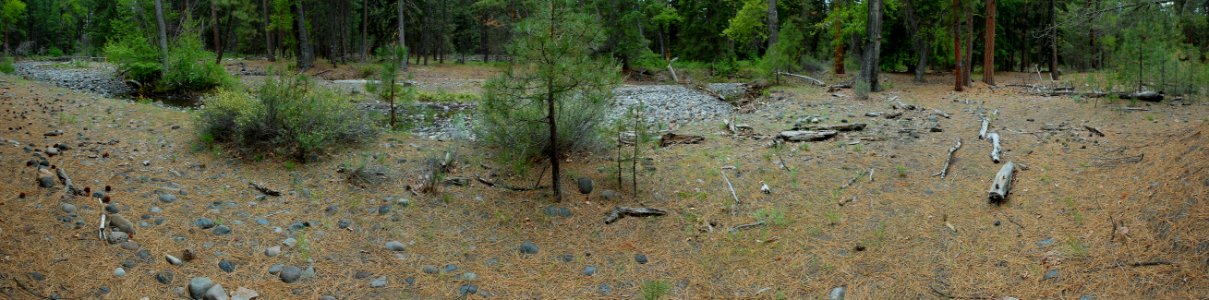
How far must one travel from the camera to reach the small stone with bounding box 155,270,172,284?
467 centimetres

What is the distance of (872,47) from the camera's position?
16969 mm

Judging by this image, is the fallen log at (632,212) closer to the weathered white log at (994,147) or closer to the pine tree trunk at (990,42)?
the weathered white log at (994,147)

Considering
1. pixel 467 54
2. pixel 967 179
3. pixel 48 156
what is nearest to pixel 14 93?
pixel 48 156

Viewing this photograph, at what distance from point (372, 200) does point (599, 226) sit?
2.37m

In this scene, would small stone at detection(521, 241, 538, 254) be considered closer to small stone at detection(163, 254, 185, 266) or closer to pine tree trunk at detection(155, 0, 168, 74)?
small stone at detection(163, 254, 185, 266)

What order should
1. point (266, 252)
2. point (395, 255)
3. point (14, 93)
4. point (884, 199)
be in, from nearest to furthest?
point (266, 252), point (395, 255), point (884, 199), point (14, 93)

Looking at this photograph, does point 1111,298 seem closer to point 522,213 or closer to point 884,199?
point 884,199

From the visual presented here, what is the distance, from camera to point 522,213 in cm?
675

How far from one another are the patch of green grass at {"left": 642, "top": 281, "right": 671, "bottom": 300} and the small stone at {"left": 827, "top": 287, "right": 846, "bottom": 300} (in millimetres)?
1336

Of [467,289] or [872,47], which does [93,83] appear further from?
[872,47]

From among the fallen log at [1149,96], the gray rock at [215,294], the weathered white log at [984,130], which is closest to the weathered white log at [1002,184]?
the weathered white log at [984,130]

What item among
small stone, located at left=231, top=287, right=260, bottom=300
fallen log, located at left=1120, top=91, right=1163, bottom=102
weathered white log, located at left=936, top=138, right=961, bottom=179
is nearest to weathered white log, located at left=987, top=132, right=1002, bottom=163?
weathered white log, located at left=936, top=138, right=961, bottom=179

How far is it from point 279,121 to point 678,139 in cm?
544

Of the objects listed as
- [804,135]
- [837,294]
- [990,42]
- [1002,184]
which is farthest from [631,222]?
[990,42]
